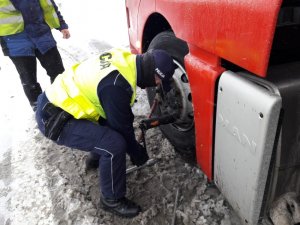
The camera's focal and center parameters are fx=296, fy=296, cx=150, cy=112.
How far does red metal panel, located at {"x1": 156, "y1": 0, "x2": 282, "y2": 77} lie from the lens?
1009 mm

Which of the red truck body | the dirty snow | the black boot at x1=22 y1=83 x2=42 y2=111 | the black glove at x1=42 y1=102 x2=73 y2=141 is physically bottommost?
the dirty snow

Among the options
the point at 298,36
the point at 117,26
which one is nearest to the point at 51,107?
the point at 298,36

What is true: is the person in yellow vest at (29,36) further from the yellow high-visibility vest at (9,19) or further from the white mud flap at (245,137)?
the white mud flap at (245,137)

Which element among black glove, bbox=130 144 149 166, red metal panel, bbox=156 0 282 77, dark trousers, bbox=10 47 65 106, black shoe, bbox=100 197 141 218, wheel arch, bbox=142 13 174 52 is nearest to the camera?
red metal panel, bbox=156 0 282 77

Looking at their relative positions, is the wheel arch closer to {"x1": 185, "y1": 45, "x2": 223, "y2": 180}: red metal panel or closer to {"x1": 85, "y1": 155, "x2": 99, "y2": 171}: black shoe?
{"x1": 185, "y1": 45, "x2": 223, "y2": 180}: red metal panel

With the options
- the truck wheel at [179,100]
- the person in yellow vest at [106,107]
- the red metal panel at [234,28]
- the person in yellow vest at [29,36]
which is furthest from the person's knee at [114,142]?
the person in yellow vest at [29,36]

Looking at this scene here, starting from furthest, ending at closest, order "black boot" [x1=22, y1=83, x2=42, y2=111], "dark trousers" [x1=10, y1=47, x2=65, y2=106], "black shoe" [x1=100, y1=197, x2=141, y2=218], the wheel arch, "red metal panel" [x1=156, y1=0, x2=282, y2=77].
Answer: "black boot" [x1=22, y1=83, x2=42, y2=111] < "dark trousers" [x1=10, y1=47, x2=65, y2=106] < the wheel arch < "black shoe" [x1=100, y1=197, x2=141, y2=218] < "red metal panel" [x1=156, y1=0, x2=282, y2=77]

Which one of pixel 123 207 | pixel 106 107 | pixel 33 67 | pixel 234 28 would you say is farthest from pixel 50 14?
pixel 234 28

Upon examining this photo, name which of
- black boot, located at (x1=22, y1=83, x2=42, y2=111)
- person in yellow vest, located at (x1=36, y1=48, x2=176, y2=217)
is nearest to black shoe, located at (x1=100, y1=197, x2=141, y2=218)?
person in yellow vest, located at (x1=36, y1=48, x2=176, y2=217)

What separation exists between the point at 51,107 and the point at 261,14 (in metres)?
1.44

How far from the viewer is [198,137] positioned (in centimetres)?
173

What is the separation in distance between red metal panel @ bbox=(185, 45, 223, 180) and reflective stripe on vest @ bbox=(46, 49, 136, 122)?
1.27 ft

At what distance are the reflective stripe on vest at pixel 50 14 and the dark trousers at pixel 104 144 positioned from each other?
1532mm

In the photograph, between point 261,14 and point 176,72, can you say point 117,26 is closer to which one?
point 176,72
